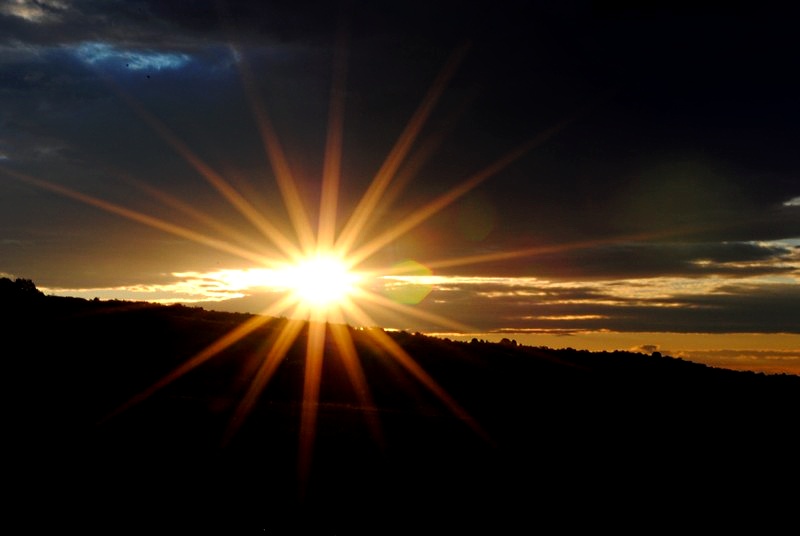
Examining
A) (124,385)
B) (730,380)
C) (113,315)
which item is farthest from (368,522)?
(730,380)

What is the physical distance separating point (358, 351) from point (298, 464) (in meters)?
17.6

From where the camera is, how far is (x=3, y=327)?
28.5 m

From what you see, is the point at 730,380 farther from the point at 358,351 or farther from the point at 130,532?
the point at 130,532

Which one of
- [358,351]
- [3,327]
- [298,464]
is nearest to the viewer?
[298,464]

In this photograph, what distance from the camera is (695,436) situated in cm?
2373

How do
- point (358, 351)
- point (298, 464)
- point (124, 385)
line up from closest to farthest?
point (298, 464) < point (124, 385) < point (358, 351)

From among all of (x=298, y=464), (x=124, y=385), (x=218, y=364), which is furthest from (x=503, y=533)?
(x=218, y=364)

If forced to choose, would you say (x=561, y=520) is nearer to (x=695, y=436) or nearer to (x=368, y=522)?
(x=368, y=522)

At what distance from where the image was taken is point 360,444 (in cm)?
1805

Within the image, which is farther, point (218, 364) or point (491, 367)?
point (491, 367)

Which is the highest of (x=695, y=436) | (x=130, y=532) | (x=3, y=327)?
(x=3, y=327)

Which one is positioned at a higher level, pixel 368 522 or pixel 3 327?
pixel 3 327

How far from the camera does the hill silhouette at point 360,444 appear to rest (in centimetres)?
1402

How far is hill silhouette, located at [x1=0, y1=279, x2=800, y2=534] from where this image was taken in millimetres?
14023
